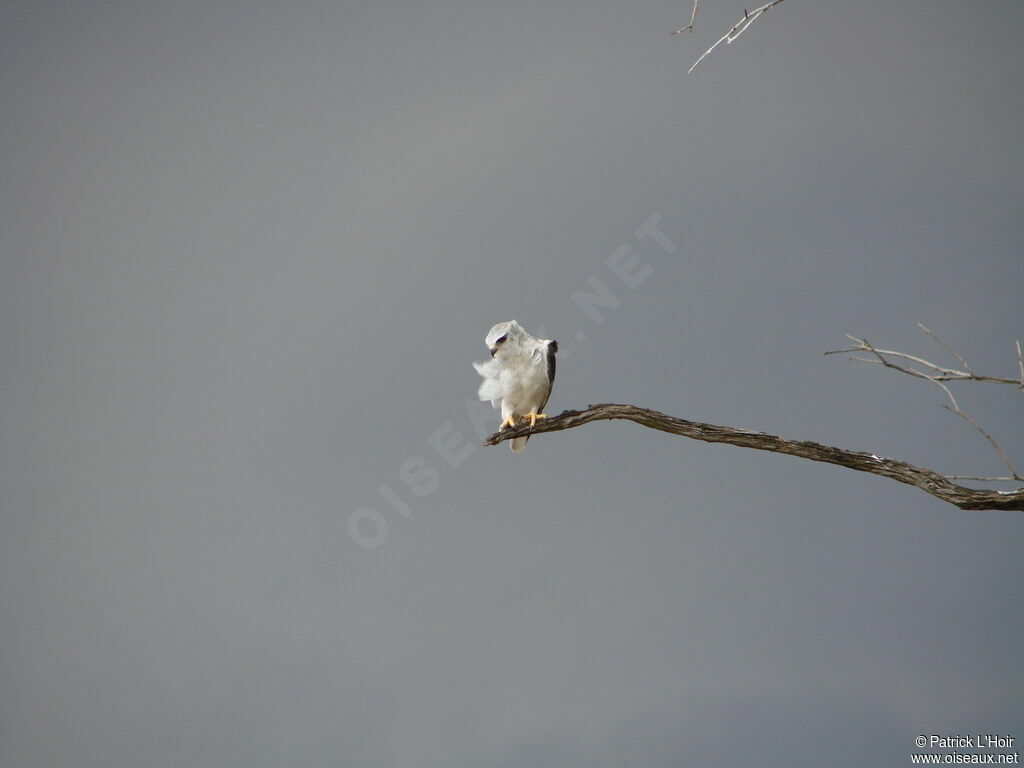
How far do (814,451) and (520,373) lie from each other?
2413 mm

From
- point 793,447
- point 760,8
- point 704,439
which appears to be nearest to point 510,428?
point 704,439

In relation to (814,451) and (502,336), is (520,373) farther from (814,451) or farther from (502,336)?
(814,451)

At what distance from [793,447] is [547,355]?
2149 millimetres

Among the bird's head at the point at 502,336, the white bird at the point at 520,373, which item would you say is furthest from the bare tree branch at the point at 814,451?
the bird's head at the point at 502,336

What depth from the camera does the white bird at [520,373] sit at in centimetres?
741

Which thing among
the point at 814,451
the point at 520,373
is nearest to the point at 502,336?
the point at 520,373

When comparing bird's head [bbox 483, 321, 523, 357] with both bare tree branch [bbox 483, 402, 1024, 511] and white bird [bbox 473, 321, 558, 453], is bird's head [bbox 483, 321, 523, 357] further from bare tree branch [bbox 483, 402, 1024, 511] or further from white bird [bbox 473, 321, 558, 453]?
bare tree branch [bbox 483, 402, 1024, 511]

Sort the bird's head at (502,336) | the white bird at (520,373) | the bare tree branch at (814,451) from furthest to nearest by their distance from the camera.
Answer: the white bird at (520,373) → the bird's head at (502,336) → the bare tree branch at (814,451)

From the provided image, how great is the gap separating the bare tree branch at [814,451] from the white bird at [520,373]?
530 mm

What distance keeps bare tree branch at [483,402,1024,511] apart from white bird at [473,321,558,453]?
0.53 m

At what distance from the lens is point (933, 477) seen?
6133 mm

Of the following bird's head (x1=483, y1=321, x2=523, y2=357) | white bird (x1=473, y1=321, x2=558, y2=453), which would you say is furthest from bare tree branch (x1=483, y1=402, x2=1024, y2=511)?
bird's head (x1=483, y1=321, x2=523, y2=357)

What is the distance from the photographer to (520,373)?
7.45 metres

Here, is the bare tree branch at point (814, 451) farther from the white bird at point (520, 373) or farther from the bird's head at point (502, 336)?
the bird's head at point (502, 336)
